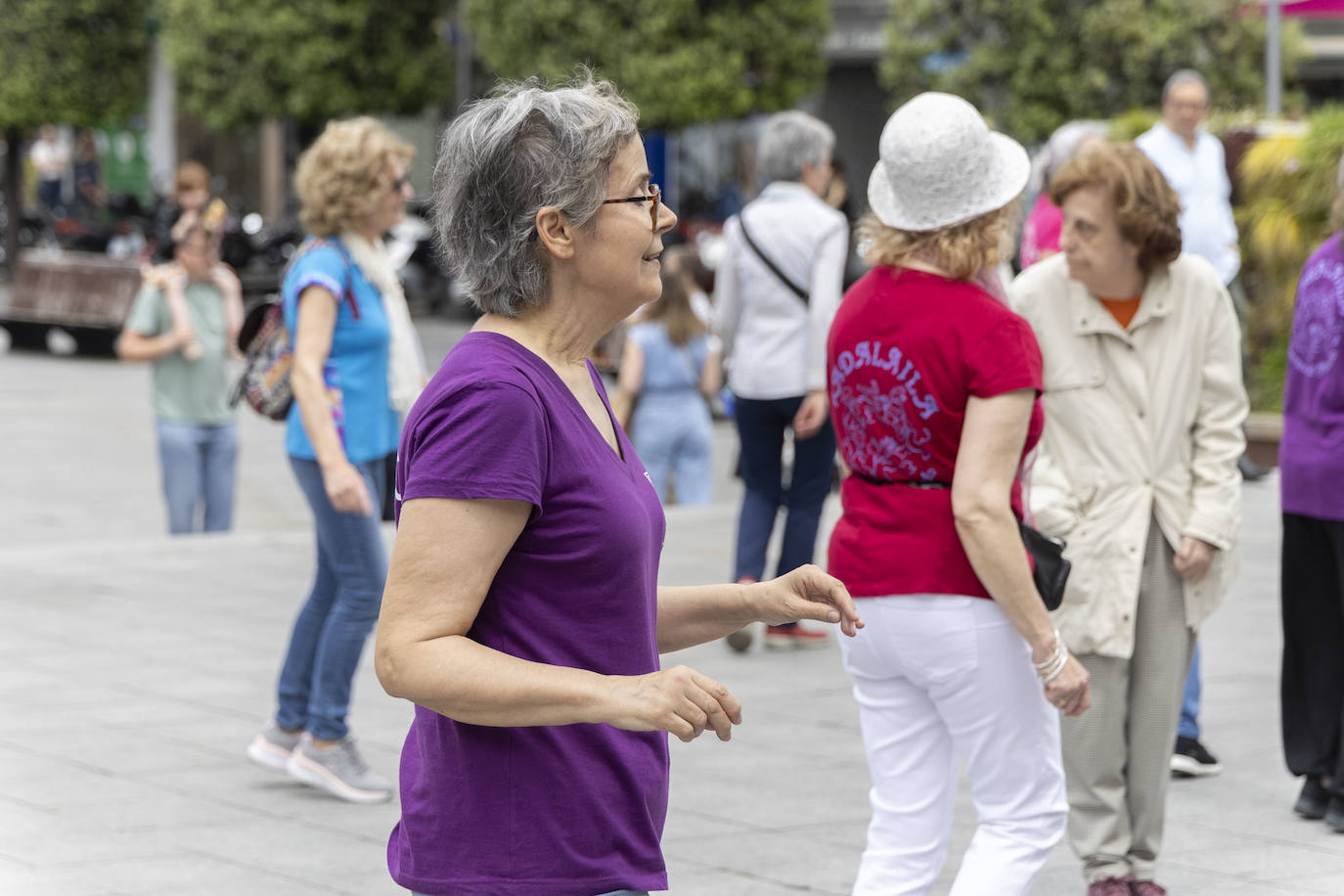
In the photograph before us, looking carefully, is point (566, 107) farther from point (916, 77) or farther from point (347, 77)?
point (347, 77)

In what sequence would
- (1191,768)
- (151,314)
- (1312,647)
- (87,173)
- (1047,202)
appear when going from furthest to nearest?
(87,173), (151,314), (1047,202), (1191,768), (1312,647)

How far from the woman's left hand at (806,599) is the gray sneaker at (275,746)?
3.31 meters

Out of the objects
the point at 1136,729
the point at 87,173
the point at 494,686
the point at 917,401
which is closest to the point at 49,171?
the point at 87,173

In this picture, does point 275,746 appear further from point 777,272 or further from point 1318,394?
point 1318,394

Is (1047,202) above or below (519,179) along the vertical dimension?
below

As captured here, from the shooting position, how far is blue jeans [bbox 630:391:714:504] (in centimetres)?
948

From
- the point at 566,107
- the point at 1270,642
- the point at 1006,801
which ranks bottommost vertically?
the point at 1270,642

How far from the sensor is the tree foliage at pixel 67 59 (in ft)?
95.0

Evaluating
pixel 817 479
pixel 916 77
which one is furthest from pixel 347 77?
pixel 817 479

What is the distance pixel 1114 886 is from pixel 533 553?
2.56m

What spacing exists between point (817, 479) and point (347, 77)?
21.6m

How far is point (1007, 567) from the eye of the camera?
3.48 meters

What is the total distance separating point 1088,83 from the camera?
22984 millimetres

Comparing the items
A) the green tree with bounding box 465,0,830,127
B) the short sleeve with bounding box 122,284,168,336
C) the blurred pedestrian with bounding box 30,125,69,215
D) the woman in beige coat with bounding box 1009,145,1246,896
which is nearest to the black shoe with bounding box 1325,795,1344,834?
the woman in beige coat with bounding box 1009,145,1246,896
